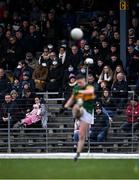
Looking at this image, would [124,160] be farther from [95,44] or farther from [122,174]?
[95,44]

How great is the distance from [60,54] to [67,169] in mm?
5473

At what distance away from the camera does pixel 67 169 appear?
82.2 ft

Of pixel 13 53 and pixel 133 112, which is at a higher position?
pixel 13 53

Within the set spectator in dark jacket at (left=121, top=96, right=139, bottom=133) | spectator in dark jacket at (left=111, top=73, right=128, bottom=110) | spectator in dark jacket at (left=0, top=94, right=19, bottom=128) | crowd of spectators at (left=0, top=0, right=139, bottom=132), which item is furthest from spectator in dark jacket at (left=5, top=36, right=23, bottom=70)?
spectator in dark jacket at (left=121, top=96, right=139, bottom=133)

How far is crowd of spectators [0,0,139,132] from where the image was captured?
27.7 metres

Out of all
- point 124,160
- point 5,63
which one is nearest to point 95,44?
point 5,63

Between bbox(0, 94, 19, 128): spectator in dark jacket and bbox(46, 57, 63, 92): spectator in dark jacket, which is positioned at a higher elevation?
bbox(46, 57, 63, 92): spectator in dark jacket

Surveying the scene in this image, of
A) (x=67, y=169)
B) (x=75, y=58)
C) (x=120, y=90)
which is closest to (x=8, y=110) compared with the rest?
(x=75, y=58)

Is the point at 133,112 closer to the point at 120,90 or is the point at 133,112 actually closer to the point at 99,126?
the point at 120,90

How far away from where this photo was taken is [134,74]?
29.1 meters

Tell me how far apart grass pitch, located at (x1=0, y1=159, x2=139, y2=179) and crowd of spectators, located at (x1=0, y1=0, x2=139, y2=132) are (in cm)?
183

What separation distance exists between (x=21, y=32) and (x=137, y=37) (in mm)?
3754

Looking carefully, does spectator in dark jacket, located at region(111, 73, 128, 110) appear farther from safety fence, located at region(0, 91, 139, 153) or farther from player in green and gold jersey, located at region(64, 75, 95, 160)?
player in green and gold jersey, located at region(64, 75, 95, 160)

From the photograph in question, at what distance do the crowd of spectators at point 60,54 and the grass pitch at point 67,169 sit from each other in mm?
1830
